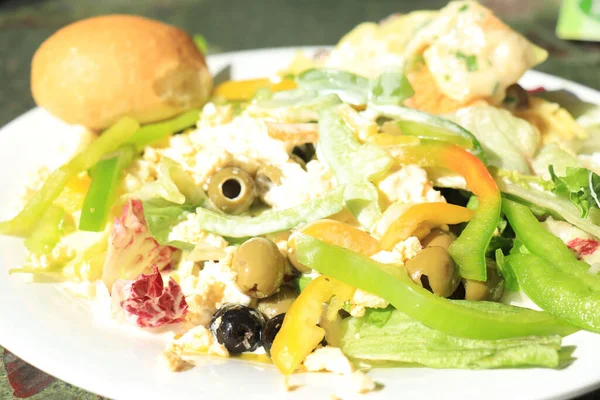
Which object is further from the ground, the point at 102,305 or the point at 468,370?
the point at 468,370

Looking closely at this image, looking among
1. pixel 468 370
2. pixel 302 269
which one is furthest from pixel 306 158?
Answer: pixel 468 370

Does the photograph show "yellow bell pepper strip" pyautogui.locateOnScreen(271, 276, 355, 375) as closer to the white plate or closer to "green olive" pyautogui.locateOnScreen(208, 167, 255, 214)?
the white plate

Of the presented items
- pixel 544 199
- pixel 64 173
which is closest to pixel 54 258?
pixel 64 173

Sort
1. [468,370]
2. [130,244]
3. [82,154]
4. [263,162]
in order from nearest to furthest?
[468,370]
[130,244]
[263,162]
[82,154]

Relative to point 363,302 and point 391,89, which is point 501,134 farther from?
point 363,302

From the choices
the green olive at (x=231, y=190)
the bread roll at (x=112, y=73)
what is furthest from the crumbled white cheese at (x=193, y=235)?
the bread roll at (x=112, y=73)

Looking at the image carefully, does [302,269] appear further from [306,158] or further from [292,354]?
[306,158]

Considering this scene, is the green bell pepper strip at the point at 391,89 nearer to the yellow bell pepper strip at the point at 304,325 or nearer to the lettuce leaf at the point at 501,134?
the lettuce leaf at the point at 501,134
